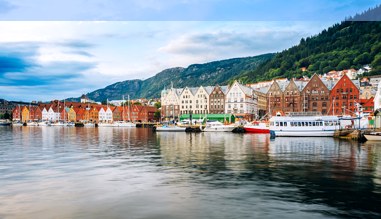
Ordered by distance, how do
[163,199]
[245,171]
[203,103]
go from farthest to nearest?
[203,103]
[245,171]
[163,199]

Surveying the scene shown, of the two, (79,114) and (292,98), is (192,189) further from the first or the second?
(79,114)

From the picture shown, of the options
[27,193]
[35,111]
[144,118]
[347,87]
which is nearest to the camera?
[27,193]

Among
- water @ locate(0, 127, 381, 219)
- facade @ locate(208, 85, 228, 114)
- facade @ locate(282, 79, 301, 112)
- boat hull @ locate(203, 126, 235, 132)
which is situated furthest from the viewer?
facade @ locate(208, 85, 228, 114)

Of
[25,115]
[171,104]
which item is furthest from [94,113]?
[171,104]

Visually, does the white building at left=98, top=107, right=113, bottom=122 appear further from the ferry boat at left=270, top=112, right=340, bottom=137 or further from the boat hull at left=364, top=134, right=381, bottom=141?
the boat hull at left=364, top=134, right=381, bottom=141

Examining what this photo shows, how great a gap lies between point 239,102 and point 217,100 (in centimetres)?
775

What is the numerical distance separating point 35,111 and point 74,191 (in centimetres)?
→ 16608

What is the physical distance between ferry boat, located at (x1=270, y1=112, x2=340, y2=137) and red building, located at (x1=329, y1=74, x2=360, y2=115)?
122 feet

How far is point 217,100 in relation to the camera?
357 feet

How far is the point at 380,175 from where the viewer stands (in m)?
19.1

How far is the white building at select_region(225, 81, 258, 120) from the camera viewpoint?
104 m

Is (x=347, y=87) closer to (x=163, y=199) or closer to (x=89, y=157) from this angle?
(x=89, y=157)

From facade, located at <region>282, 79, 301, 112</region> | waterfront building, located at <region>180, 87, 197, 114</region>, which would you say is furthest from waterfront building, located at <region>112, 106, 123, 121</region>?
facade, located at <region>282, 79, 301, 112</region>

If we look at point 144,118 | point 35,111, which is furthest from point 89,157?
point 35,111
